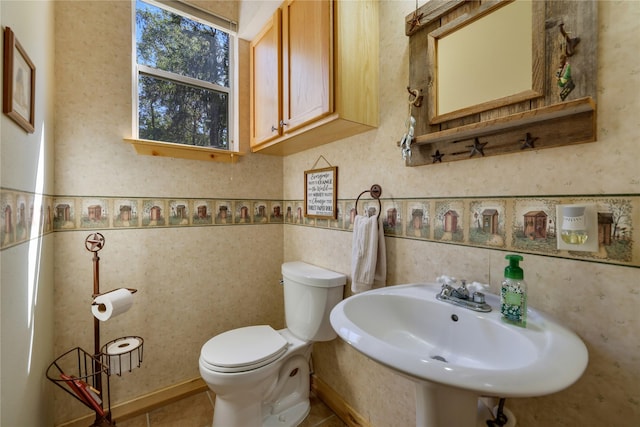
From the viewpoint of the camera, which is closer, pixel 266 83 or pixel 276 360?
pixel 276 360

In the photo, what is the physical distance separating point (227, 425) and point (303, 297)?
705 millimetres

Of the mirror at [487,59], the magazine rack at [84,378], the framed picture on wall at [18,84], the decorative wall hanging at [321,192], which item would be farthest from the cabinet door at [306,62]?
the magazine rack at [84,378]

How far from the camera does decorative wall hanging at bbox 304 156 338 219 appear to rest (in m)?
1.55

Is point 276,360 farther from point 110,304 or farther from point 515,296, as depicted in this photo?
point 515,296

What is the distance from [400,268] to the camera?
3.97 feet

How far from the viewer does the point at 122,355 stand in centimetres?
134

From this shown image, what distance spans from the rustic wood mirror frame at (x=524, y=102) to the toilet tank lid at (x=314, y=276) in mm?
750

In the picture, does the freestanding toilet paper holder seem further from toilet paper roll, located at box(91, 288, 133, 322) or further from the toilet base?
the toilet base

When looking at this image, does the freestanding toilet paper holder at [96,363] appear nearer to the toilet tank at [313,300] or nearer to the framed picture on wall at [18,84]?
the framed picture on wall at [18,84]

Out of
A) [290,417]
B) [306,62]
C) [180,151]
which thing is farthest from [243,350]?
[306,62]

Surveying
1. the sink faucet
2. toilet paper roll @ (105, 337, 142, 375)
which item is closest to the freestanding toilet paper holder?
toilet paper roll @ (105, 337, 142, 375)

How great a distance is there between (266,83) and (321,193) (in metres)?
0.78

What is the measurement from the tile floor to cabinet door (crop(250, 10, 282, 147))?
166 centimetres

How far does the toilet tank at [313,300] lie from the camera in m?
1.44
